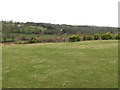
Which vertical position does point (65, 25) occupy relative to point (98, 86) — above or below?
above

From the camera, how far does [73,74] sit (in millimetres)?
8453

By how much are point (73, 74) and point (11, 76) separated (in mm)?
3106

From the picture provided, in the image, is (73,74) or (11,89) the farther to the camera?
(73,74)

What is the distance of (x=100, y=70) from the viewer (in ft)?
30.0

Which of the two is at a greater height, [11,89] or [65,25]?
[65,25]

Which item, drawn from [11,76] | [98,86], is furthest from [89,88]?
[11,76]

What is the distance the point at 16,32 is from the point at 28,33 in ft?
13.0

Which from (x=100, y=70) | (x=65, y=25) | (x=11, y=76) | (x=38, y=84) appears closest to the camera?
(x=38, y=84)

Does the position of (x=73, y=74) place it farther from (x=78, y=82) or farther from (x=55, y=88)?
(x=55, y=88)

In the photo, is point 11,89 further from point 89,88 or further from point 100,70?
point 100,70

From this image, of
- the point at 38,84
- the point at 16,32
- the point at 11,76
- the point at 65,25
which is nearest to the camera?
the point at 38,84

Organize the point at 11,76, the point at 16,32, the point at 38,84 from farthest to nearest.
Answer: the point at 16,32 < the point at 11,76 < the point at 38,84

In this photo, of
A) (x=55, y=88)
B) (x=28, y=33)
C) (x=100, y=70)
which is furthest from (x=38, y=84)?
(x=28, y=33)

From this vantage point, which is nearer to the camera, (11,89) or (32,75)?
(11,89)
